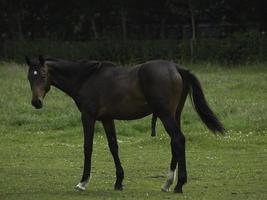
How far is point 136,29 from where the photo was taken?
46219 millimetres

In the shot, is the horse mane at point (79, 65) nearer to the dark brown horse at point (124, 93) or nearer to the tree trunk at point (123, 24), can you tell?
the dark brown horse at point (124, 93)

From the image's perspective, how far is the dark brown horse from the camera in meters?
11.1

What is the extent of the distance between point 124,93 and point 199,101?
3.72 ft

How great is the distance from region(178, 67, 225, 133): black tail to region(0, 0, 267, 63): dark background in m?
25.9

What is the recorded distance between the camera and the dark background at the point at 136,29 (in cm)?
3831

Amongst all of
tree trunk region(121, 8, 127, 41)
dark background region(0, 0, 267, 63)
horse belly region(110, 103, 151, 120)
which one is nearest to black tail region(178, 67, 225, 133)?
horse belly region(110, 103, 151, 120)

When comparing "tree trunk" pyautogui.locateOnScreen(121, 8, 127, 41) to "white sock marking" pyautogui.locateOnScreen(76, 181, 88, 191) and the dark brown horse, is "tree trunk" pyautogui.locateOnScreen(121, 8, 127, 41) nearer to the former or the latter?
the dark brown horse

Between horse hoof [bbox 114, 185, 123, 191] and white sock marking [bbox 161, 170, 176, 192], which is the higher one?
white sock marking [bbox 161, 170, 176, 192]

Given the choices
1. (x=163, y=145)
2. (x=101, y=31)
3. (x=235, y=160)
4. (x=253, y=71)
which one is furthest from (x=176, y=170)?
(x=101, y=31)

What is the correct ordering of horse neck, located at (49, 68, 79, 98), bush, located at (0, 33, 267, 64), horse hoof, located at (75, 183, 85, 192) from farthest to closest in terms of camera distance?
bush, located at (0, 33, 267, 64) → horse neck, located at (49, 68, 79, 98) → horse hoof, located at (75, 183, 85, 192)

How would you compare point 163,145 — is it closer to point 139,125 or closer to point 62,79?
point 139,125

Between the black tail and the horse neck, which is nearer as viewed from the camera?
the black tail

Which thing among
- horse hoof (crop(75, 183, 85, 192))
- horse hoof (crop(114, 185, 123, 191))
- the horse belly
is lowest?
horse hoof (crop(114, 185, 123, 191))

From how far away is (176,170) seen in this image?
11.9 metres
